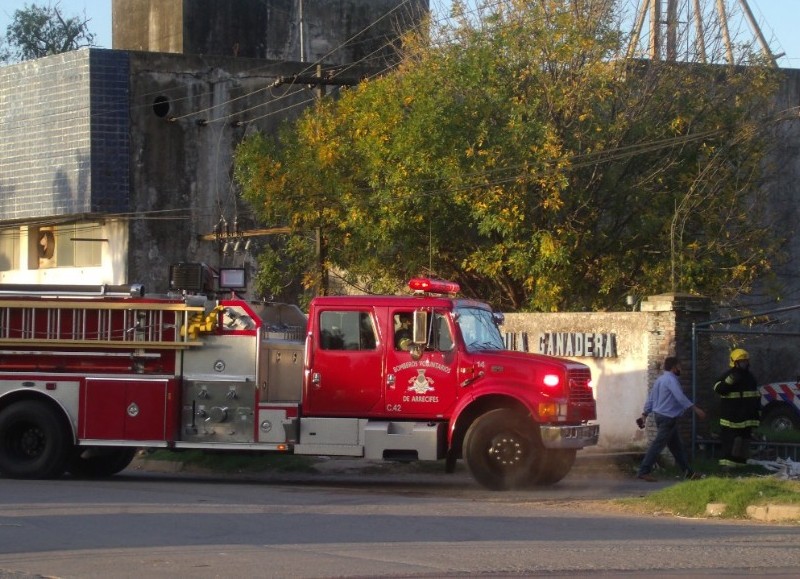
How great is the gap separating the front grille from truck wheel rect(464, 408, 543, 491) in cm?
65

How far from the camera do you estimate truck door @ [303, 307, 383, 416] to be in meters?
15.2

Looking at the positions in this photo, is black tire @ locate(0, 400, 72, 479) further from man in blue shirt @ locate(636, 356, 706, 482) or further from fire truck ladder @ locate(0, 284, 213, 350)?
man in blue shirt @ locate(636, 356, 706, 482)

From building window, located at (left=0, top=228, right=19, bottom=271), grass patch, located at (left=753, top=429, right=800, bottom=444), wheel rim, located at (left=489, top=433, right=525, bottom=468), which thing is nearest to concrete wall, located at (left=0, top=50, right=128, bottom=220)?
building window, located at (left=0, top=228, right=19, bottom=271)

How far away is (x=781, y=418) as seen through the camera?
910 inches

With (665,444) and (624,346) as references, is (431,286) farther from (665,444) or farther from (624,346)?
(624,346)

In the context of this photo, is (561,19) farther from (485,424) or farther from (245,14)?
(245,14)

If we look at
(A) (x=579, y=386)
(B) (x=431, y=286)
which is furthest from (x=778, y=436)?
(B) (x=431, y=286)

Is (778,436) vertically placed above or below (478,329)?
below

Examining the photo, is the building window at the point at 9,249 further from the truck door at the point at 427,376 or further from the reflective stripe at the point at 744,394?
the reflective stripe at the point at 744,394

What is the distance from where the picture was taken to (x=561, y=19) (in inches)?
884

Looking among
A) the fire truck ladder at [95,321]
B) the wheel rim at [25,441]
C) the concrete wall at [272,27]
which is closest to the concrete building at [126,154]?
the concrete wall at [272,27]

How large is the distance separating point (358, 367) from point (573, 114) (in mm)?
9312

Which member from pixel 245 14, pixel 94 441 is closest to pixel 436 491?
pixel 94 441

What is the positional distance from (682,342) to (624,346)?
112 centimetres
